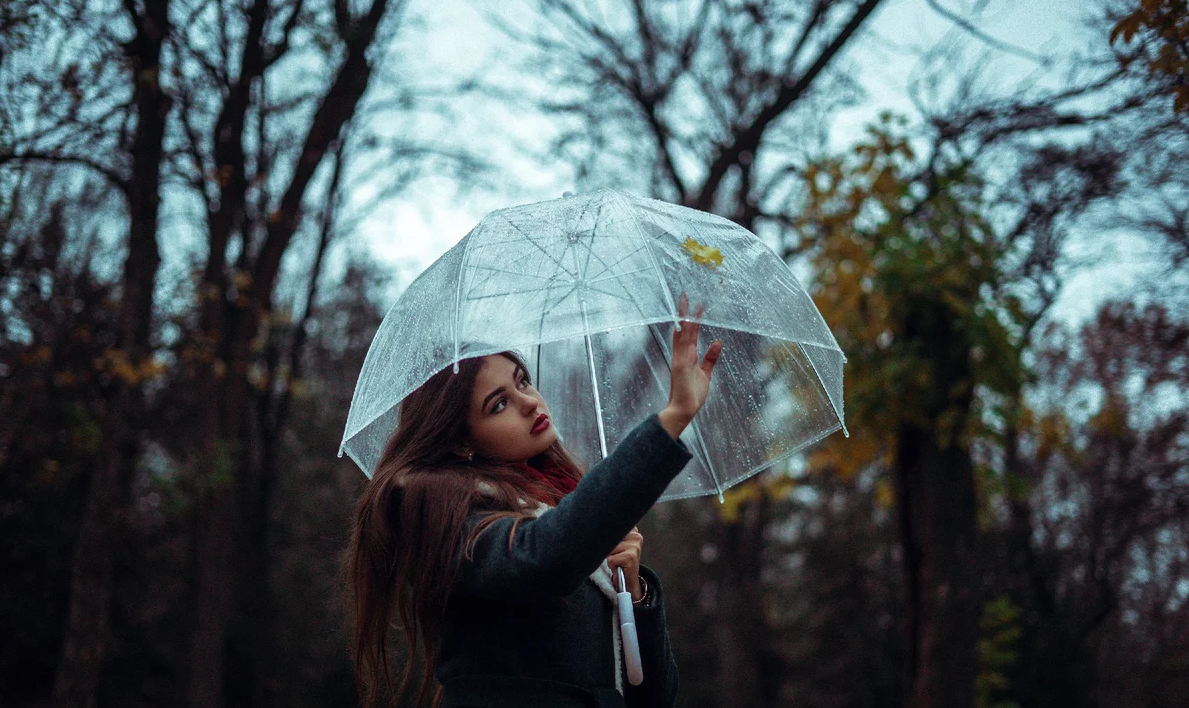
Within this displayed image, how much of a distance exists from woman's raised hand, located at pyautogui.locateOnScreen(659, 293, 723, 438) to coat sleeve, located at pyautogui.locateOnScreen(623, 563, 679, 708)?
0.51 metres

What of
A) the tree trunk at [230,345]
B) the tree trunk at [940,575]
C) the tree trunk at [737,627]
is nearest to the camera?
the tree trunk at [940,575]

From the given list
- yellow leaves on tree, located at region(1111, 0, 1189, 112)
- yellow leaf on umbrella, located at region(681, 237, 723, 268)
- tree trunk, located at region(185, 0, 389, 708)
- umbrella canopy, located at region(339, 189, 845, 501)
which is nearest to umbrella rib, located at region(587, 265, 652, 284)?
umbrella canopy, located at region(339, 189, 845, 501)

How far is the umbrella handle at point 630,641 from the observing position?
1978mm

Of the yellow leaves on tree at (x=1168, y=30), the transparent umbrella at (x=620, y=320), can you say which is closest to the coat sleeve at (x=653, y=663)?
the transparent umbrella at (x=620, y=320)

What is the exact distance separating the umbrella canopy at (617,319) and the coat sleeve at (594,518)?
1.21 ft

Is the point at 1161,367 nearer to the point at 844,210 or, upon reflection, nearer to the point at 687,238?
the point at 844,210

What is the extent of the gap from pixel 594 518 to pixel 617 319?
528mm

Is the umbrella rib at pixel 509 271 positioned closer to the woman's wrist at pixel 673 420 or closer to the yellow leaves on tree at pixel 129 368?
the woman's wrist at pixel 673 420

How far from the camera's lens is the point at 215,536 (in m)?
8.08

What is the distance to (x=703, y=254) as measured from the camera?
218 cm

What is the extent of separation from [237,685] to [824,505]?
8.45m

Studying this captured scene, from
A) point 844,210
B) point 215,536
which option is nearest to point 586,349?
point 844,210

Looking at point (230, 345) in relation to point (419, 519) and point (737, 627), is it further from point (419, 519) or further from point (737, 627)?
point (419, 519)

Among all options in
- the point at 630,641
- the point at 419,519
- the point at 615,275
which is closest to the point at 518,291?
the point at 615,275
